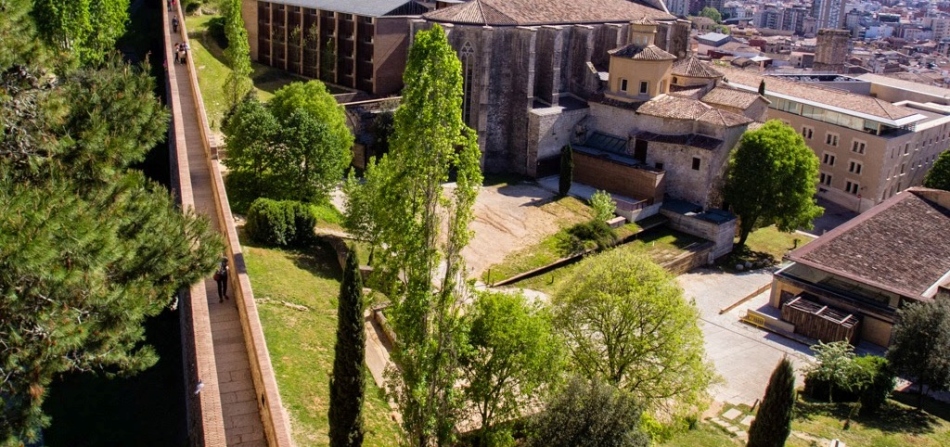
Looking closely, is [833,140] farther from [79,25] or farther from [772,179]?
[79,25]

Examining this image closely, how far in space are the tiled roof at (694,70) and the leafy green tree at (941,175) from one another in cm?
1615

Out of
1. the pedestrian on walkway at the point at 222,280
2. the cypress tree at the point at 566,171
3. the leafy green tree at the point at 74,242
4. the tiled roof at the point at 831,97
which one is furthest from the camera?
the tiled roof at the point at 831,97

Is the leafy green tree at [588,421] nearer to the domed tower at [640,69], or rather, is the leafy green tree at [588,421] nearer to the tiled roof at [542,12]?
the tiled roof at [542,12]

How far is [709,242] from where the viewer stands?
45219 millimetres

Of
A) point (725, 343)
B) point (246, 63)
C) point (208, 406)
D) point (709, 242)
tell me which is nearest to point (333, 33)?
point (246, 63)

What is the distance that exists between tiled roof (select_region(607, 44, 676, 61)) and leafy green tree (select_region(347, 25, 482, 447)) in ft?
111

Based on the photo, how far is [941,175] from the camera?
179 feet

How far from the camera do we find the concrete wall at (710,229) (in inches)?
1780

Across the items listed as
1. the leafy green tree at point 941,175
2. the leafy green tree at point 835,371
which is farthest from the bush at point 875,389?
the leafy green tree at point 941,175

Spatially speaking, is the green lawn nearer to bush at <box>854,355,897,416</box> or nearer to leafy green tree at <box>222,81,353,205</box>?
bush at <box>854,355,897,416</box>

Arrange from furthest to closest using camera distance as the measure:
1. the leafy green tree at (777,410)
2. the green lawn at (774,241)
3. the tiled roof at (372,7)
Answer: the tiled roof at (372,7) → the green lawn at (774,241) → the leafy green tree at (777,410)

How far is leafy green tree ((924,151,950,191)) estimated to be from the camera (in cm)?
5441

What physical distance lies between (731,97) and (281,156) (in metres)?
30.4

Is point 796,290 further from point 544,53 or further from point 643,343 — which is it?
point 544,53
